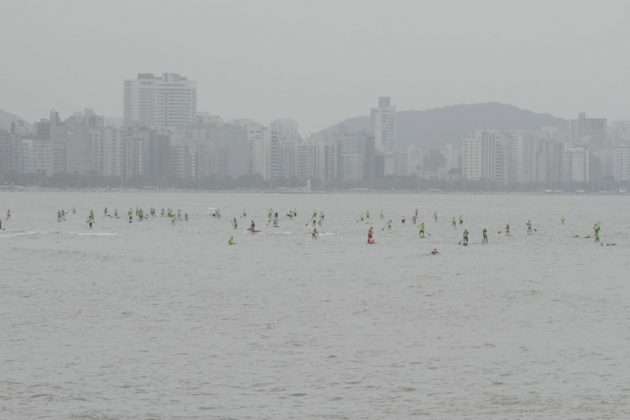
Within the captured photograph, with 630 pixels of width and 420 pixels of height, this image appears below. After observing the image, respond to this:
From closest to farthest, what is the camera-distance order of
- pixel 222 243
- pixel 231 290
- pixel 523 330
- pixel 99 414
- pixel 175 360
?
pixel 99 414
pixel 175 360
pixel 523 330
pixel 231 290
pixel 222 243

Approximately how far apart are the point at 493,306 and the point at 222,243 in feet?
164

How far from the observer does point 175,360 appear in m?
36.7

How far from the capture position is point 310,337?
41656 millimetres

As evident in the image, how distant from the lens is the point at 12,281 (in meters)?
61.2

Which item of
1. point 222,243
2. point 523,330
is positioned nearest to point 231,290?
point 523,330

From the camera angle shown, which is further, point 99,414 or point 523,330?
point 523,330


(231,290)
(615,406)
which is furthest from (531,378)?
(231,290)

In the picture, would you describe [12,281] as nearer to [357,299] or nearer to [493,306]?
[357,299]

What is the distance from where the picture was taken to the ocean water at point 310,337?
31.0 metres

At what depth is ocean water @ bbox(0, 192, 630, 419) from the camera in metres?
31.0

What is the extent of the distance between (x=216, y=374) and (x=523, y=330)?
47.5ft

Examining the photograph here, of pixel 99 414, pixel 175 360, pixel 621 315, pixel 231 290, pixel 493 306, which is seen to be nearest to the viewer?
pixel 99 414

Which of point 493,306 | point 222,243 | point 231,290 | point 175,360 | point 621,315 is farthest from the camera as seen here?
point 222,243

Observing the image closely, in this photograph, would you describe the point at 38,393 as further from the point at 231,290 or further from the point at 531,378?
the point at 231,290
